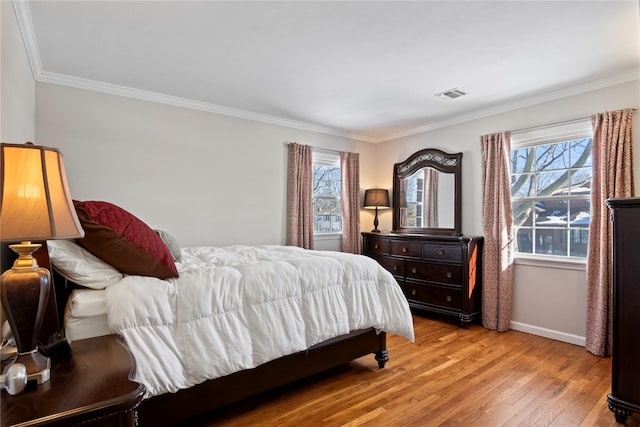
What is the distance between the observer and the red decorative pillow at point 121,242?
1.63 meters

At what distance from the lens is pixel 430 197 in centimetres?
454

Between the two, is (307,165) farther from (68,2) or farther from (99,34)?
(68,2)

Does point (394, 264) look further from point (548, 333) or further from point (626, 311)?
point (626, 311)

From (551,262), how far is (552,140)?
1.22 m

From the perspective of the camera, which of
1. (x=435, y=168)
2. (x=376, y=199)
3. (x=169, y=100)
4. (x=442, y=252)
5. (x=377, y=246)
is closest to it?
(x=169, y=100)

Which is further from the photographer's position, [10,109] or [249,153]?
[249,153]

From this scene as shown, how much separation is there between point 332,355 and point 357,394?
296mm

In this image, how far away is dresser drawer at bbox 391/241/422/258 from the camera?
13.6 feet

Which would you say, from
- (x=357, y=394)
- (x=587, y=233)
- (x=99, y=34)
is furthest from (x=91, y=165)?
(x=587, y=233)

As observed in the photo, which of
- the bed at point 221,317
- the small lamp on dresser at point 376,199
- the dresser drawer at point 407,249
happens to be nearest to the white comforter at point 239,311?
the bed at point 221,317

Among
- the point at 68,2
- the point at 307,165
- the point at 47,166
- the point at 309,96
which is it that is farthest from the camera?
Result: the point at 307,165

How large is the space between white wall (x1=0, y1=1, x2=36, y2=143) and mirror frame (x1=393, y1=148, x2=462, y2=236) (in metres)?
4.05

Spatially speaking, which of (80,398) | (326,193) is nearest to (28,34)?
(80,398)

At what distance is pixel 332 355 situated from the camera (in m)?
2.46
